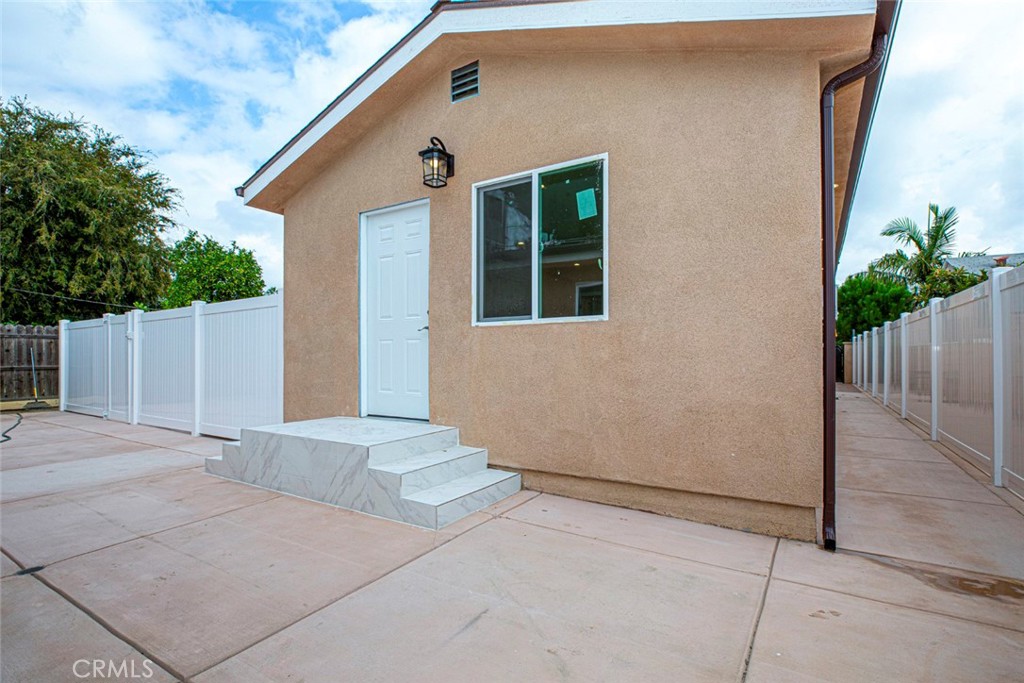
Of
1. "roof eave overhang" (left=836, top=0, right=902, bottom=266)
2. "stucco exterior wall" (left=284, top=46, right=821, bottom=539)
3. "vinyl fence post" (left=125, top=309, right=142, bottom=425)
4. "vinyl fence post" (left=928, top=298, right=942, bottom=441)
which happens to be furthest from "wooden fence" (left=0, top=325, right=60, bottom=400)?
Answer: "vinyl fence post" (left=928, top=298, right=942, bottom=441)

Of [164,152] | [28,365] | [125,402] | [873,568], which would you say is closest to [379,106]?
[873,568]

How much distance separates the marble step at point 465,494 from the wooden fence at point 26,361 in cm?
1329

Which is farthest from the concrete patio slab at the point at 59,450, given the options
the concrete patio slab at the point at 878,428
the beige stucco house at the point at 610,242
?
the concrete patio slab at the point at 878,428

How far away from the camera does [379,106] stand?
515cm

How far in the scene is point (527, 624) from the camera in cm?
217

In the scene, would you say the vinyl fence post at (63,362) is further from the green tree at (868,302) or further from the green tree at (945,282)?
the green tree at (868,302)

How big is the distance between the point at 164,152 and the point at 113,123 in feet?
4.80

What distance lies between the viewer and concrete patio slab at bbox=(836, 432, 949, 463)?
18.5 feet

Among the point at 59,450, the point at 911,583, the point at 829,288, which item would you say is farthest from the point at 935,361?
the point at 59,450

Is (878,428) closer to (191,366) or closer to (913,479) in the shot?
(913,479)

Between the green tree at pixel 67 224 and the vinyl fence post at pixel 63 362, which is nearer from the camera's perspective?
the vinyl fence post at pixel 63 362

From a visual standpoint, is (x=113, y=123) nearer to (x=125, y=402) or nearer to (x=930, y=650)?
(x=125, y=402)

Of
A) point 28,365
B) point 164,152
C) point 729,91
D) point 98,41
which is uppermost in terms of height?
point 164,152

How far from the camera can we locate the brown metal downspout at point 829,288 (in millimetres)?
3070
